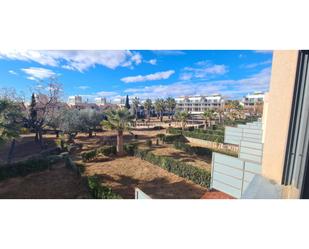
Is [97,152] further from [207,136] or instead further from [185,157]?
[207,136]

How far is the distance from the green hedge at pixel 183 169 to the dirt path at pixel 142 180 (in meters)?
0.18

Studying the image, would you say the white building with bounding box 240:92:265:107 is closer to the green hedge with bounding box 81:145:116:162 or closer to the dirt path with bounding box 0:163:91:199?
the green hedge with bounding box 81:145:116:162

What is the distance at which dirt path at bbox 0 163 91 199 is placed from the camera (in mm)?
5422

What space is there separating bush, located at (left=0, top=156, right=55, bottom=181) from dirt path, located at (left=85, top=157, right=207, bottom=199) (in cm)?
179

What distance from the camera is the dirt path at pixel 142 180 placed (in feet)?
19.1

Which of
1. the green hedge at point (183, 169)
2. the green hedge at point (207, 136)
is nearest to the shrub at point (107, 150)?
the green hedge at point (183, 169)

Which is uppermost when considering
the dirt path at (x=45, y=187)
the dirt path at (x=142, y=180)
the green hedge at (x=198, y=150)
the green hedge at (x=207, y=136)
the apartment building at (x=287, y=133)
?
the apartment building at (x=287, y=133)

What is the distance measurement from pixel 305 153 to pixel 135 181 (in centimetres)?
632

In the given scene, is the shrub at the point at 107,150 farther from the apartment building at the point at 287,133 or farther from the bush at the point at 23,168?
the apartment building at the point at 287,133

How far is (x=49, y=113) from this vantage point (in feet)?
40.9
